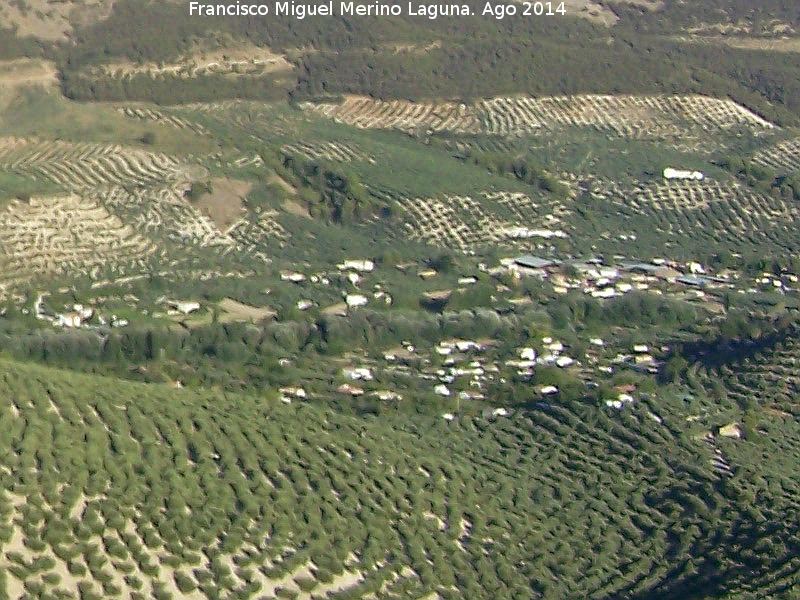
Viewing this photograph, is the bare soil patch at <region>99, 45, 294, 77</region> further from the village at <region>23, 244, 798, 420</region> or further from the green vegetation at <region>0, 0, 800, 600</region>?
the village at <region>23, 244, 798, 420</region>

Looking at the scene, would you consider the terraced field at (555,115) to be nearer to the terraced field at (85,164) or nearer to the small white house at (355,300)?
the terraced field at (85,164)

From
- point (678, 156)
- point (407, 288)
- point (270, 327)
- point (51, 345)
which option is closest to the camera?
point (51, 345)

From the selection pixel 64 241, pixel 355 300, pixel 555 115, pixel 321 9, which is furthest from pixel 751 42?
pixel 64 241

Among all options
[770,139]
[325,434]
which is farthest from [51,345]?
[770,139]

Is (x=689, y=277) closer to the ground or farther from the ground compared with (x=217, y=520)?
closer to the ground

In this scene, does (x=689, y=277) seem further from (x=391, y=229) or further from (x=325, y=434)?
(x=325, y=434)

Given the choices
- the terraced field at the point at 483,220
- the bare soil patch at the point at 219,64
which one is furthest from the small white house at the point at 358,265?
the bare soil patch at the point at 219,64

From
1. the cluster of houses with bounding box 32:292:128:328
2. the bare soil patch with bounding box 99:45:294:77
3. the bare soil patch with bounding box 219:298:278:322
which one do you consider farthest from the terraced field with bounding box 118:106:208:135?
the cluster of houses with bounding box 32:292:128:328
